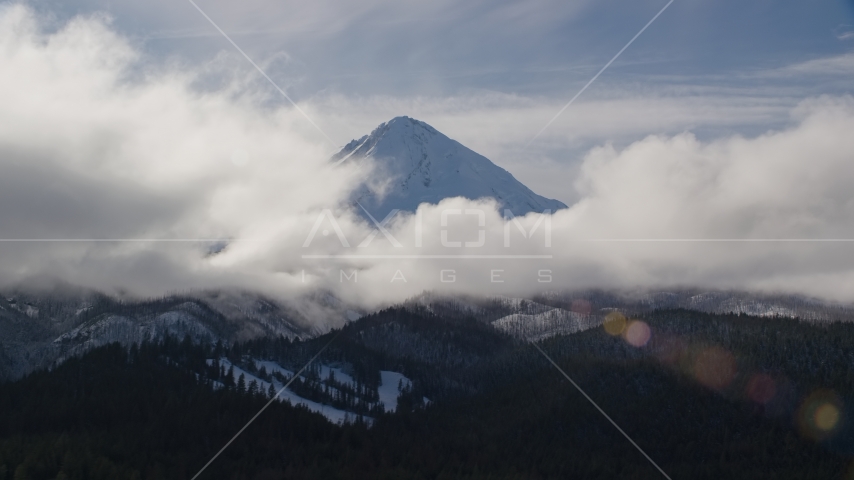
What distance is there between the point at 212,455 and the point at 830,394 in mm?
139106

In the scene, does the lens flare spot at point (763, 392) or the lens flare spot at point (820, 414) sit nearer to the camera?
the lens flare spot at point (820, 414)

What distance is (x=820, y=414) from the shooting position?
619ft

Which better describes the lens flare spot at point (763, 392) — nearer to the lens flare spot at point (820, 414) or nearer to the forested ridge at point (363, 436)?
the forested ridge at point (363, 436)

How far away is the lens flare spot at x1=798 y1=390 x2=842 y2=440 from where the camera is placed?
18275 centimetres

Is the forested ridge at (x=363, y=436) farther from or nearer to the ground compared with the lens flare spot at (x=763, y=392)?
nearer to the ground

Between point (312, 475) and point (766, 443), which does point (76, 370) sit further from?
point (766, 443)

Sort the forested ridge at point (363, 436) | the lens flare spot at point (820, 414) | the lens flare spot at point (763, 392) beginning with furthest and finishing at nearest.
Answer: the lens flare spot at point (763, 392)
the lens flare spot at point (820, 414)
the forested ridge at point (363, 436)

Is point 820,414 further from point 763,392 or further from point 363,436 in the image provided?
point 363,436

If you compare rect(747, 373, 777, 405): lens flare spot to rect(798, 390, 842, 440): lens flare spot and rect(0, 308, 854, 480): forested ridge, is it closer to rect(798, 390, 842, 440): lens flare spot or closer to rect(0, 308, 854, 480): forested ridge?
rect(0, 308, 854, 480): forested ridge

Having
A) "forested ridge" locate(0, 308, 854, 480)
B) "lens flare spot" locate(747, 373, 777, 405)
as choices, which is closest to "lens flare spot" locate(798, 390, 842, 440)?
"forested ridge" locate(0, 308, 854, 480)

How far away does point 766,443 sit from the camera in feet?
593

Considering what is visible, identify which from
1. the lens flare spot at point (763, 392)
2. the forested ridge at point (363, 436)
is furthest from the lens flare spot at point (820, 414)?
the lens flare spot at point (763, 392)

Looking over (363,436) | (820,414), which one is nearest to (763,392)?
(820,414)

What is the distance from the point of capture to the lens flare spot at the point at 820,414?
182750mm
